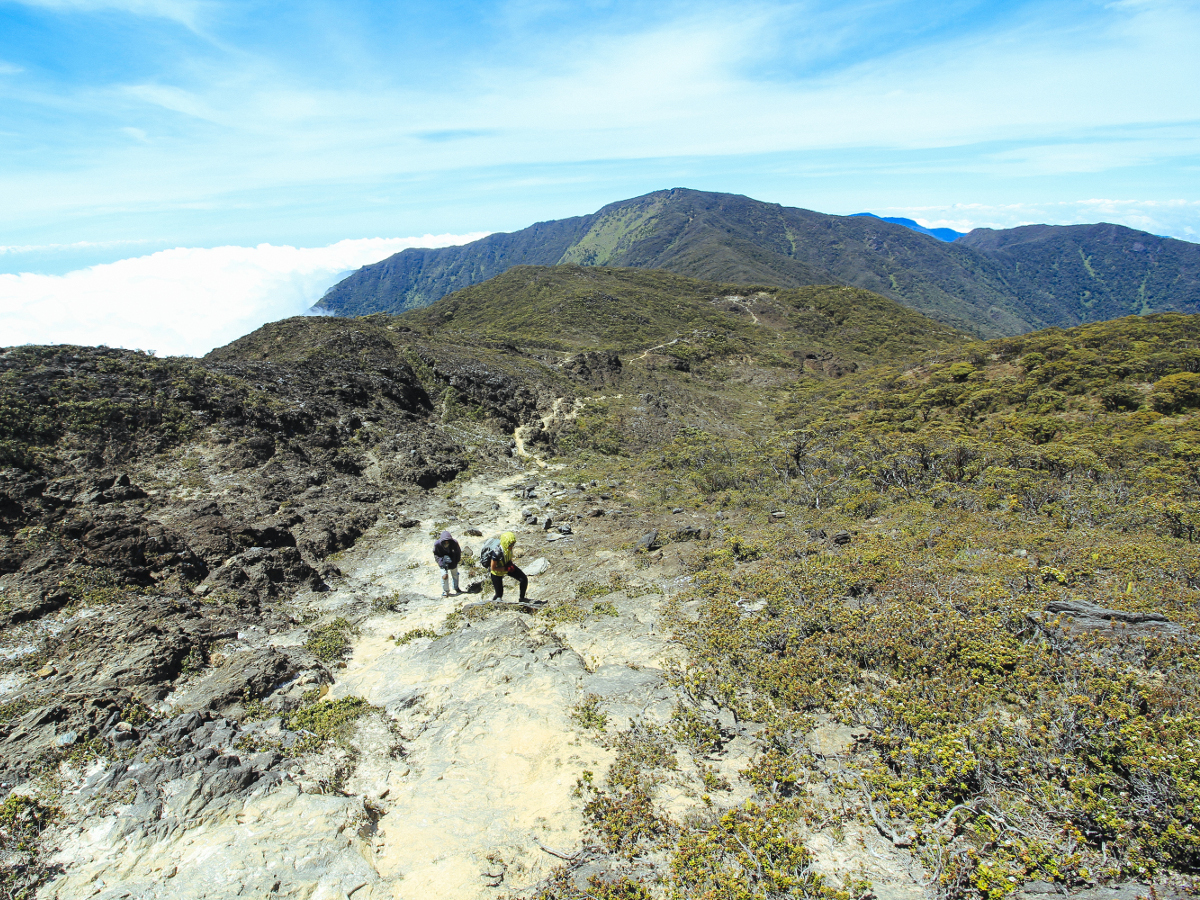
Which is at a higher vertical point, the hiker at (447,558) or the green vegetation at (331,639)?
the hiker at (447,558)

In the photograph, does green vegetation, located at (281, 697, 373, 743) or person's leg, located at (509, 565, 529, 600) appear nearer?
green vegetation, located at (281, 697, 373, 743)

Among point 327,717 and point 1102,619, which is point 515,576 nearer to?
point 327,717

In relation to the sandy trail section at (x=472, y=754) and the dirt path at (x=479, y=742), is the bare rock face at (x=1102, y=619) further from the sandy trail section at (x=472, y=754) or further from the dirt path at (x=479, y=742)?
the sandy trail section at (x=472, y=754)

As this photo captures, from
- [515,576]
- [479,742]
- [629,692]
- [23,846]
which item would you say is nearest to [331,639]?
[515,576]

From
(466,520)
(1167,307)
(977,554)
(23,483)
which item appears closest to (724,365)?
(466,520)

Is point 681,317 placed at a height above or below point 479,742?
above

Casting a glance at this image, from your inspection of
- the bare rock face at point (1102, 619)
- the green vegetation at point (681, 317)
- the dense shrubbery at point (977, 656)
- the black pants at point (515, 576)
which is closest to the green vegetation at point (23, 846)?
the dense shrubbery at point (977, 656)

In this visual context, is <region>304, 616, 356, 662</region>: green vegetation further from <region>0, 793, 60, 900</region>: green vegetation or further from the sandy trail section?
<region>0, 793, 60, 900</region>: green vegetation

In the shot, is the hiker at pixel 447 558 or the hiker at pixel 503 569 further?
the hiker at pixel 447 558

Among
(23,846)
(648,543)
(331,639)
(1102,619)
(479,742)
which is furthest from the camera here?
(648,543)

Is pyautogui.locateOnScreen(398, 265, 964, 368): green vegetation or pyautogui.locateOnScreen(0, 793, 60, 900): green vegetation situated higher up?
pyautogui.locateOnScreen(398, 265, 964, 368): green vegetation

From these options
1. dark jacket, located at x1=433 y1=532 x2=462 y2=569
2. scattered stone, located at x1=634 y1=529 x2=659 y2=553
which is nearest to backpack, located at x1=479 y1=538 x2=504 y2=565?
dark jacket, located at x1=433 y1=532 x2=462 y2=569

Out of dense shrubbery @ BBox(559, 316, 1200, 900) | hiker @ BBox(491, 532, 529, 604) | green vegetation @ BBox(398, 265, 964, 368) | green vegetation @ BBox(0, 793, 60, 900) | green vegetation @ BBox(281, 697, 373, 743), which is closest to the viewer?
dense shrubbery @ BBox(559, 316, 1200, 900)

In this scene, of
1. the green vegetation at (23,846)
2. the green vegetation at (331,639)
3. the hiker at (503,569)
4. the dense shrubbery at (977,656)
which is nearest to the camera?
the dense shrubbery at (977,656)
